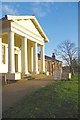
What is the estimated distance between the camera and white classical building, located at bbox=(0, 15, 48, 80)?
21.4 m

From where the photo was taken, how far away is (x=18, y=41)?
30.2 metres

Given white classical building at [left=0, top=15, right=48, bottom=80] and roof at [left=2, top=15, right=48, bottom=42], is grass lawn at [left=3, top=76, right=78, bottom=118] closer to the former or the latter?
white classical building at [left=0, top=15, right=48, bottom=80]

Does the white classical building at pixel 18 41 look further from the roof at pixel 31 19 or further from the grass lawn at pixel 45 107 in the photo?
the grass lawn at pixel 45 107

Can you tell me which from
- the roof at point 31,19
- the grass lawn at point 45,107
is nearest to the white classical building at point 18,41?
the roof at point 31,19

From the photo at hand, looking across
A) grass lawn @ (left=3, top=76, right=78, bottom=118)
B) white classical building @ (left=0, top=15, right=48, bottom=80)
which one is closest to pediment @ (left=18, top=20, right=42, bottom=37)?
white classical building @ (left=0, top=15, right=48, bottom=80)

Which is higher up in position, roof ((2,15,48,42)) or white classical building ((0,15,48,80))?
roof ((2,15,48,42))

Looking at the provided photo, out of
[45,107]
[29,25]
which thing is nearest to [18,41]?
[29,25]

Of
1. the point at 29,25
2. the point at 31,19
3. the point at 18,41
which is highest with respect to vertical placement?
the point at 31,19

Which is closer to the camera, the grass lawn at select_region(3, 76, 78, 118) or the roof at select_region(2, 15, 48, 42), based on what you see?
the grass lawn at select_region(3, 76, 78, 118)

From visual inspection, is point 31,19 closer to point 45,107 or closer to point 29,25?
point 29,25

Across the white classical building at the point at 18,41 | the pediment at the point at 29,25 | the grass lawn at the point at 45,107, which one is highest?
the pediment at the point at 29,25

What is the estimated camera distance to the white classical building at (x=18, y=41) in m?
21.4

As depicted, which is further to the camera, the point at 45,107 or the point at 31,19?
the point at 31,19

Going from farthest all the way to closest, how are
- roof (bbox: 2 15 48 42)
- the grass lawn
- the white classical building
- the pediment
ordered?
the pediment < the white classical building < roof (bbox: 2 15 48 42) < the grass lawn
